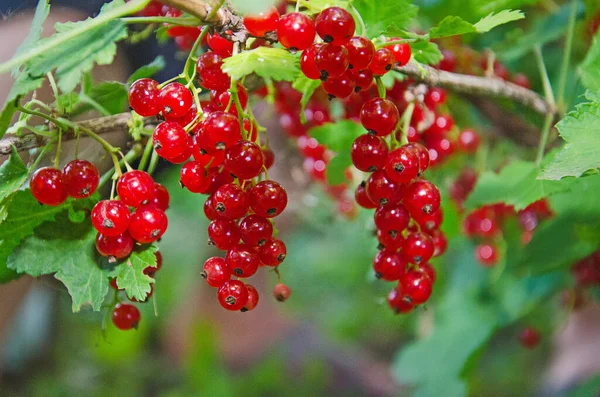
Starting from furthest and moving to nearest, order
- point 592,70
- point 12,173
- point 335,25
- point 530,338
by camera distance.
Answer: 1. point 530,338
2. point 592,70
3. point 12,173
4. point 335,25

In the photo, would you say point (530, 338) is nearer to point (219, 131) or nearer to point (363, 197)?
point (363, 197)

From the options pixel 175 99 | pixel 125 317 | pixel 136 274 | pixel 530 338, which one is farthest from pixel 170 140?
pixel 530 338

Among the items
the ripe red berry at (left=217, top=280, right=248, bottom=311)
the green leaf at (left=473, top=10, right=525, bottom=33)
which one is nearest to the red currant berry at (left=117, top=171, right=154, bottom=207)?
the ripe red berry at (left=217, top=280, right=248, bottom=311)

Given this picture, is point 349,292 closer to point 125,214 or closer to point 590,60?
point 590,60

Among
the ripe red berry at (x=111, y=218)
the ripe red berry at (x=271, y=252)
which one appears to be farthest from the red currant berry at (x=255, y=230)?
the ripe red berry at (x=111, y=218)

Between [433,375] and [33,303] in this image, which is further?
[33,303]

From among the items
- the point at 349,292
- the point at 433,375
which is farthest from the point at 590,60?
the point at 349,292

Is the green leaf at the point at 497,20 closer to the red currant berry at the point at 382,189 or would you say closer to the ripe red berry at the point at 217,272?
the red currant berry at the point at 382,189
